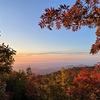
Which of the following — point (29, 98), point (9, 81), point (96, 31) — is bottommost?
point (29, 98)

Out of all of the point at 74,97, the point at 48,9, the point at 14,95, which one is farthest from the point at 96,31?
the point at 14,95

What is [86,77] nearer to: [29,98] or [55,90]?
[55,90]

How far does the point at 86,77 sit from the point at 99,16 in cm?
2436

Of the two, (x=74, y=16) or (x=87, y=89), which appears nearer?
(x=74, y=16)

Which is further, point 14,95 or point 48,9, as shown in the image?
point 14,95

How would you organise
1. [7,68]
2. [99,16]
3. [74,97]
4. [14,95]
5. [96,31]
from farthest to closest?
1. [14,95]
2. [74,97]
3. [7,68]
4. [96,31]
5. [99,16]

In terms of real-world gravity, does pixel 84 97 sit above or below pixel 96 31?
below

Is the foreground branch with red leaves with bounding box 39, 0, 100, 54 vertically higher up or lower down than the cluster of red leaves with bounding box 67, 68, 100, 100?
higher up

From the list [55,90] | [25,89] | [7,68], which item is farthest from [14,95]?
[7,68]

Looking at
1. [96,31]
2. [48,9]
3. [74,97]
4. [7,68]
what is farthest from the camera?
[74,97]

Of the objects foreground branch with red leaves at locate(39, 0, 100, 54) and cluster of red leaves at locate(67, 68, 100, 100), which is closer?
foreground branch with red leaves at locate(39, 0, 100, 54)

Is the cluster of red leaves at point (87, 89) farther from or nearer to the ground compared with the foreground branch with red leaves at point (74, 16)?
nearer to the ground

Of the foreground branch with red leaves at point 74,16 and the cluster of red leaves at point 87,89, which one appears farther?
the cluster of red leaves at point 87,89

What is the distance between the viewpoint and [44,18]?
30.5 ft
